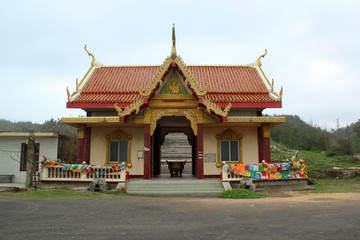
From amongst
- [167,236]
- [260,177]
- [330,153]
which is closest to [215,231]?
[167,236]

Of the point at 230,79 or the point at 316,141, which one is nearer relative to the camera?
the point at 230,79

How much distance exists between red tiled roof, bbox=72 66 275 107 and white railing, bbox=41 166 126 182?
3.46m

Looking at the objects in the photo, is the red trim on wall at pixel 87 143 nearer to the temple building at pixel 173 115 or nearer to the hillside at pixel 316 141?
the temple building at pixel 173 115

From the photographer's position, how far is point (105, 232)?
561 centimetres

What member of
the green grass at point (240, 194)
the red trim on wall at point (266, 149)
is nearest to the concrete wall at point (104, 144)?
the green grass at point (240, 194)

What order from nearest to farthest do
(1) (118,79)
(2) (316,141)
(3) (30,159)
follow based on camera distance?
1. (3) (30,159)
2. (1) (118,79)
3. (2) (316,141)

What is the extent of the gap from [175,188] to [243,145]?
4.46 meters

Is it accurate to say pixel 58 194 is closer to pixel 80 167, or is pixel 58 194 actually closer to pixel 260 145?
pixel 80 167

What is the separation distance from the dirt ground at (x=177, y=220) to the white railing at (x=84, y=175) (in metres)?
3.32

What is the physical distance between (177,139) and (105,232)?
122ft

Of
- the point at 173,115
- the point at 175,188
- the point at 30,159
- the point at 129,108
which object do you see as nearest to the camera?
the point at 175,188

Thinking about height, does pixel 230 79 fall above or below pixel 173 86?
above

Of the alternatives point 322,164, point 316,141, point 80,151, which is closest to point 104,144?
point 80,151

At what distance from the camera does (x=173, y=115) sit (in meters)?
13.6
